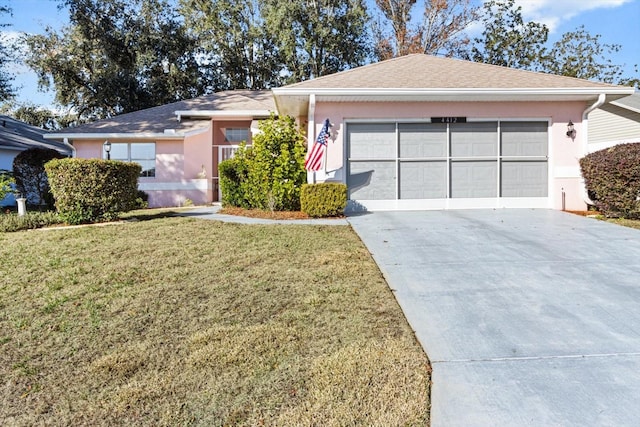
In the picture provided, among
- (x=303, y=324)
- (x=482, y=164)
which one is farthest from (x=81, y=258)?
(x=482, y=164)

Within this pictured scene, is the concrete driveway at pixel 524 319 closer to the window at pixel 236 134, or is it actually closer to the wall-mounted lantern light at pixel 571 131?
the wall-mounted lantern light at pixel 571 131

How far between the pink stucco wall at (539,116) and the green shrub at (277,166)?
1100mm

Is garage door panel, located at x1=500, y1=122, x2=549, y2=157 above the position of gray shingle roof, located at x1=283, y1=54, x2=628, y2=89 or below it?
below

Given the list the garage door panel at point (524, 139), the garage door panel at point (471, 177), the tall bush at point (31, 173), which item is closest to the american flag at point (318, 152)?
the garage door panel at point (471, 177)

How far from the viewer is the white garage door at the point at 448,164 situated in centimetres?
1079

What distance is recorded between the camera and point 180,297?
456 cm

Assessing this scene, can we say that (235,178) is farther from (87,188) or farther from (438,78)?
(438,78)

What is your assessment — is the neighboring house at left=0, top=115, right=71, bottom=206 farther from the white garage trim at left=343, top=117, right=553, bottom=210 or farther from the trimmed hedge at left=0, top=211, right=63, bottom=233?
the white garage trim at left=343, top=117, right=553, bottom=210

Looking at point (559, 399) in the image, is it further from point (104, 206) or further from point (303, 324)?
point (104, 206)

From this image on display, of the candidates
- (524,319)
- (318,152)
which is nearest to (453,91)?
(318,152)

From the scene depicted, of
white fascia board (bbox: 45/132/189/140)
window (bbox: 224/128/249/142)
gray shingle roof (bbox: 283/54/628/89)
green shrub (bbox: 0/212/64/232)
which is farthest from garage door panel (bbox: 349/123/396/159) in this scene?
green shrub (bbox: 0/212/64/232)

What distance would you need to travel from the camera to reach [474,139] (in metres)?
10.9

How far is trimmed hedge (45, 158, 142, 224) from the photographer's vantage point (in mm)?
8727

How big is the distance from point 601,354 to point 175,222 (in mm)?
7728
